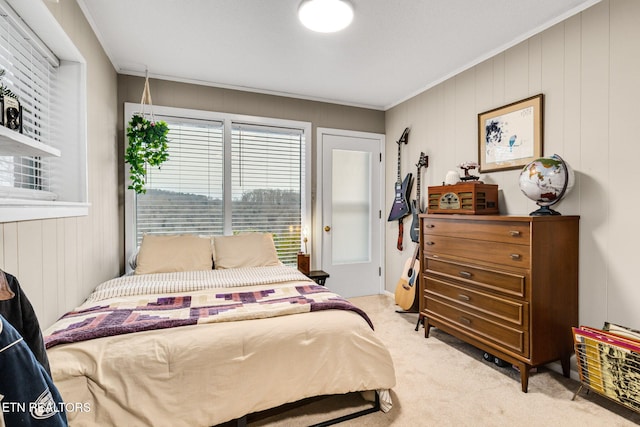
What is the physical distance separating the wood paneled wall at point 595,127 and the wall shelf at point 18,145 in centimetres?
286

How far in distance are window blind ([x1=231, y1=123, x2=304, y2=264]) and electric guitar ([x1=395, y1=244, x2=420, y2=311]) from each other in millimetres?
1284

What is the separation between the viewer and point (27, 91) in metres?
1.70

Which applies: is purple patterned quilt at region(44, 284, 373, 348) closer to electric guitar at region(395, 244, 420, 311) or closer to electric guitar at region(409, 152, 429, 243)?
electric guitar at region(395, 244, 420, 311)

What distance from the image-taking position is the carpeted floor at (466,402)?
1.75 metres

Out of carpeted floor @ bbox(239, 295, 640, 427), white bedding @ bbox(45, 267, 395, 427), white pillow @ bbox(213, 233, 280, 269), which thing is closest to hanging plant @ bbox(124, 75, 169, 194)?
white pillow @ bbox(213, 233, 280, 269)

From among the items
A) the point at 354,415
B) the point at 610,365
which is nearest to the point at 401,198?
the point at 610,365

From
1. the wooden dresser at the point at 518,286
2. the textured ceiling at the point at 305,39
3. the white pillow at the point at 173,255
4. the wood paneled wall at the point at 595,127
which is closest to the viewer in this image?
the wood paneled wall at the point at 595,127

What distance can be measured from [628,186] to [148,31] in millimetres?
3420

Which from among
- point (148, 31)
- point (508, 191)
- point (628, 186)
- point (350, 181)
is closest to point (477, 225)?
point (508, 191)

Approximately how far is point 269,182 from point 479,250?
235 cm

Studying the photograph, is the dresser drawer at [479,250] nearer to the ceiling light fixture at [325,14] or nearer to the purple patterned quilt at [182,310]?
the purple patterned quilt at [182,310]

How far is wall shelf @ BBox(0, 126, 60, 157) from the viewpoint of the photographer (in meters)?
1.00

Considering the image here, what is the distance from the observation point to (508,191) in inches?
104

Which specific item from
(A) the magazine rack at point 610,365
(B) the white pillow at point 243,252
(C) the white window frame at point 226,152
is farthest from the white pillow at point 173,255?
(A) the magazine rack at point 610,365
